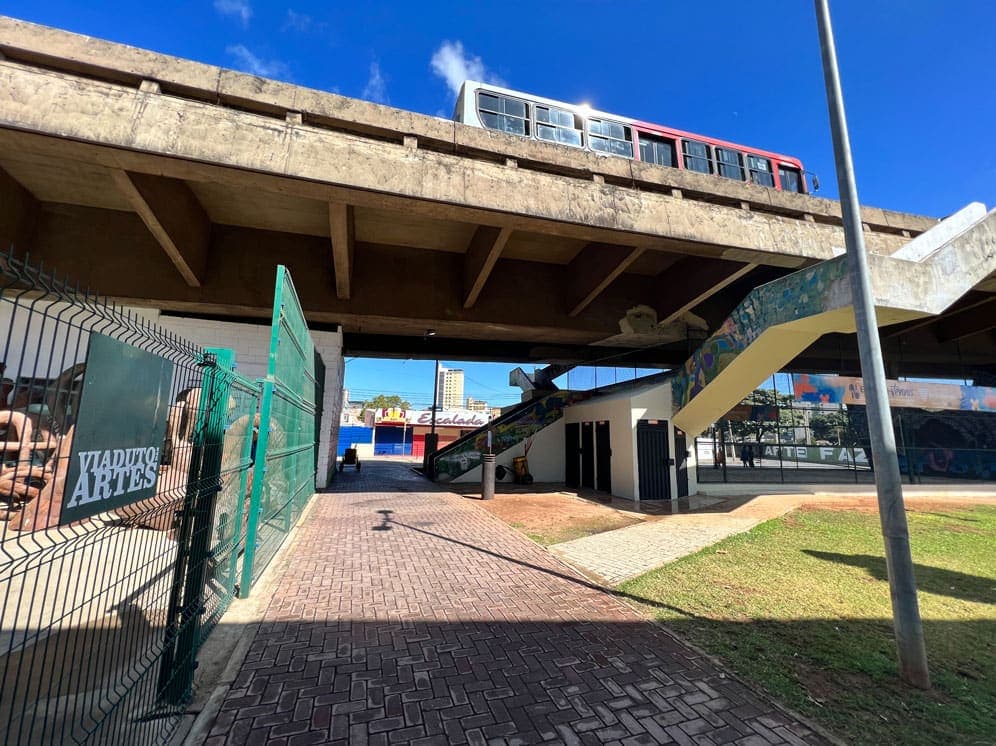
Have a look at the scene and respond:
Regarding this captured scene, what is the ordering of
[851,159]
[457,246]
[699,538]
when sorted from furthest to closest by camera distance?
1. [457,246]
2. [699,538]
3. [851,159]

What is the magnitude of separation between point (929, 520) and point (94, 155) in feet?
54.9

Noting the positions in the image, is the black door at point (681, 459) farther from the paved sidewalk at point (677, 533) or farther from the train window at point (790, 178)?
the train window at point (790, 178)

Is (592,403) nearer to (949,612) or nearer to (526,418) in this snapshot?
(526,418)

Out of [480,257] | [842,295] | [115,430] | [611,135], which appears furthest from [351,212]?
[842,295]

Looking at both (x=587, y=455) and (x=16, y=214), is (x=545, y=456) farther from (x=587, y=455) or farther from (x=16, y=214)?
(x=16, y=214)

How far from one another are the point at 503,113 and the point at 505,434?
34.1 ft

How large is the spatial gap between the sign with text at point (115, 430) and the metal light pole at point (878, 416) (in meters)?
4.94

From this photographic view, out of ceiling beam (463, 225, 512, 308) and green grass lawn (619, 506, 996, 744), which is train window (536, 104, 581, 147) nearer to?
ceiling beam (463, 225, 512, 308)

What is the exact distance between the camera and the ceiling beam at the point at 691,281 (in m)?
10.1

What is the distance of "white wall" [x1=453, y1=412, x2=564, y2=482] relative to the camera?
1684 cm

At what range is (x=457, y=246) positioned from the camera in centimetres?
1101

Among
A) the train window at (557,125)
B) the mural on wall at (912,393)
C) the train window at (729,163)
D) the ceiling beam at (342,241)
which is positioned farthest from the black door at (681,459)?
the ceiling beam at (342,241)

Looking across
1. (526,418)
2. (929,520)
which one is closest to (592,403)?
(526,418)

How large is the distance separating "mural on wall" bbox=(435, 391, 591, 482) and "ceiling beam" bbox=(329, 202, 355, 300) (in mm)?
8003
